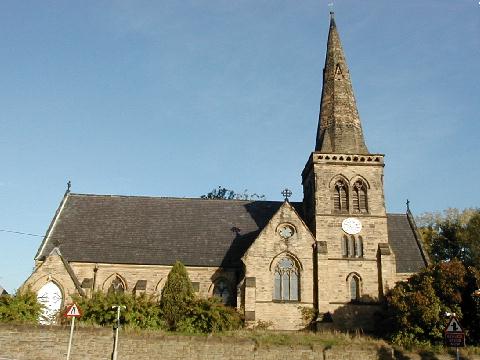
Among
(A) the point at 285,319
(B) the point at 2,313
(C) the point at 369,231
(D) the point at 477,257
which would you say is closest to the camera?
(B) the point at 2,313

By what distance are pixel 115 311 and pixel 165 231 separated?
11.8 meters

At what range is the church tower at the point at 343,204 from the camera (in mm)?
33438

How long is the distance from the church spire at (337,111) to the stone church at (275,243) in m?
0.08

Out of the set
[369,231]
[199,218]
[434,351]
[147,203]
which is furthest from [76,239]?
[434,351]

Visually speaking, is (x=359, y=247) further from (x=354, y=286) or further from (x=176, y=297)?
(x=176, y=297)

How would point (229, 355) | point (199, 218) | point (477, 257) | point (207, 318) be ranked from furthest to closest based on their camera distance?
1. point (477, 257)
2. point (199, 218)
3. point (207, 318)
4. point (229, 355)

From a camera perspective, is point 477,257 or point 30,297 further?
point 477,257

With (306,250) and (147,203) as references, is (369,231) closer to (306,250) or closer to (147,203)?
(306,250)

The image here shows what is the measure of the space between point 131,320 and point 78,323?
96.4 inches

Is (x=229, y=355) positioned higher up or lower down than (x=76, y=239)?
lower down

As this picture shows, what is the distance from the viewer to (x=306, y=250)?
1326 inches

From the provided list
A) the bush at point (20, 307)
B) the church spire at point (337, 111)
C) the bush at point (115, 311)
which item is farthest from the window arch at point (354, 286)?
the bush at point (20, 307)

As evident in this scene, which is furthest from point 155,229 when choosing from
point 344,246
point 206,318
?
point 344,246

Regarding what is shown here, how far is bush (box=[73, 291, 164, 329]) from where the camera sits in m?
26.4
